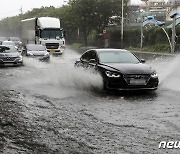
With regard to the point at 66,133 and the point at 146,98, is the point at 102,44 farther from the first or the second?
the point at 66,133

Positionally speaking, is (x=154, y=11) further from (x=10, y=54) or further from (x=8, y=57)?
(x=8, y=57)

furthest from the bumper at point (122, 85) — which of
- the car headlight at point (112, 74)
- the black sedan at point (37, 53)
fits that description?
the black sedan at point (37, 53)

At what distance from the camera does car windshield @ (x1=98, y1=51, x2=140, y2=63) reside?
1159 centimetres

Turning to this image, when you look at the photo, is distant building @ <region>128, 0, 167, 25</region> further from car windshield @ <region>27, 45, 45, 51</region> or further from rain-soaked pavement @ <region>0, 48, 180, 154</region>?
rain-soaked pavement @ <region>0, 48, 180, 154</region>

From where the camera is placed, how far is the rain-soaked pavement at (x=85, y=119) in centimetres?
559

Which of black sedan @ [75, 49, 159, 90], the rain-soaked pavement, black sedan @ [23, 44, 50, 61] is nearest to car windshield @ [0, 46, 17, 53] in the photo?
black sedan @ [23, 44, 50, 61]

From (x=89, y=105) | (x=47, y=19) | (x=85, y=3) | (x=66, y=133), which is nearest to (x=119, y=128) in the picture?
(x=66, y=133)

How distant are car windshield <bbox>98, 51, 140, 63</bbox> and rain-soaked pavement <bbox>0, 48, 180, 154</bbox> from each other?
2.58 feet

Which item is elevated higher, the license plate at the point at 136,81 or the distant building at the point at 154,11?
the distant building at the point at 154,11

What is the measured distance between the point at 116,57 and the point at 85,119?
15.9 ft

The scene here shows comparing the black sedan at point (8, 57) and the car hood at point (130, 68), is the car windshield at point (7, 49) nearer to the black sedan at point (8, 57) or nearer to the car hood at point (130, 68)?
the black sedan at point (8, 57)

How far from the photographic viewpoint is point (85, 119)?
7.38 metres

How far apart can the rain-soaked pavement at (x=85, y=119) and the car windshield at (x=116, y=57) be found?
2.58 ft

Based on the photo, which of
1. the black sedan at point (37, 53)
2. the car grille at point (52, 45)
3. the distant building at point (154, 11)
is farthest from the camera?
the distant building at point (154, 11)
